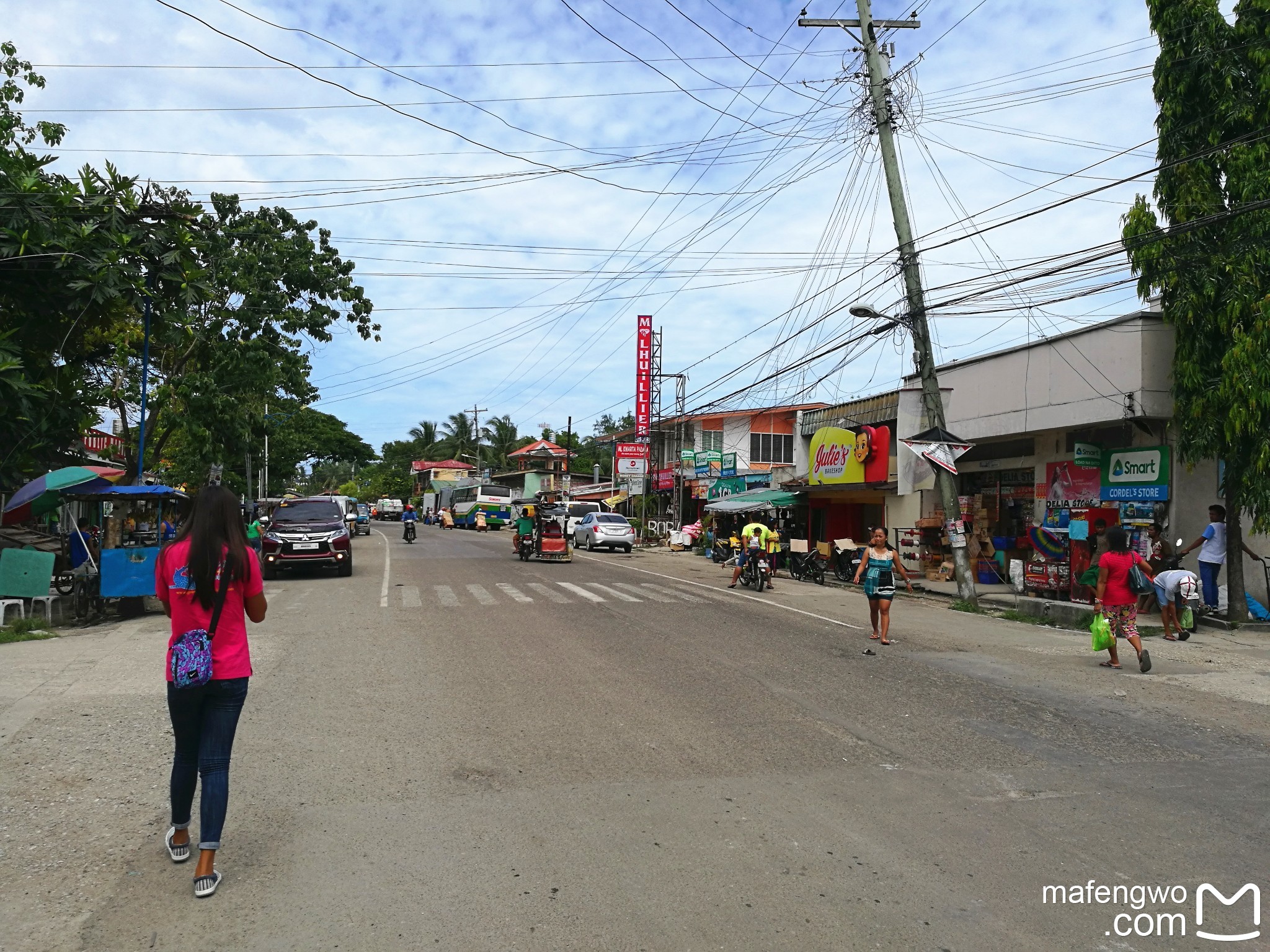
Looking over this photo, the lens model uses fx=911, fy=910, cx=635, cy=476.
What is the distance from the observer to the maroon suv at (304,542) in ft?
71.0

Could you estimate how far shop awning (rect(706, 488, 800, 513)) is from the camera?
29.0 meters

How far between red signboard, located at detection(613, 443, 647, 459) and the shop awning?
12.2 m

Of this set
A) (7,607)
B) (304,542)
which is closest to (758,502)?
(304,542)

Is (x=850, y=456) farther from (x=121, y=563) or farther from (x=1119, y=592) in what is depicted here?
(x=121, y=563)

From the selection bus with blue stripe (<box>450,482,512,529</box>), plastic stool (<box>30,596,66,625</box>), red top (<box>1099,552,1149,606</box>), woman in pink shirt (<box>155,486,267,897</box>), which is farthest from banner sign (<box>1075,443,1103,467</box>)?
Result: bus with blue stripe (<box>450,482,512,529</box>)

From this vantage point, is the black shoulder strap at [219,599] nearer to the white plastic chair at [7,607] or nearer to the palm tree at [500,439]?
the white plastic chair at [7,607]

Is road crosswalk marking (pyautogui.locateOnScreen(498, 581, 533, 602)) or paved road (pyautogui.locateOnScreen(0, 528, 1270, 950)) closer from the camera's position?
paved road (pyautogui.locateOnScreen(0, 528, 1270, 950))

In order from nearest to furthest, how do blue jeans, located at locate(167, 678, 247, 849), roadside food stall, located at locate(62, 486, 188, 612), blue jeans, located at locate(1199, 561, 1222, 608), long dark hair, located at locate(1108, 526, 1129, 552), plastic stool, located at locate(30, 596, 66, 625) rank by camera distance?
blue jeans, located at locate(167, 678, 247, 849), long dark hair, located at locate(1108, 526, 1129, 552), plastic stool, located at locate(30, 596, 66, 625), roadside food stall, located at locate(62, 486, 188, 612), blue jeans, located at locate(1199, 561, 1222, 608)

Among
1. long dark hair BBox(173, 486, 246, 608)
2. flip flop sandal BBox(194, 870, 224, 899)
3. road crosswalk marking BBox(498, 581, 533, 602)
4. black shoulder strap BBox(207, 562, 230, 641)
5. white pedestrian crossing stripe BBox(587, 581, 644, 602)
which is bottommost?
white pedestrian crossing stripe BBox(587, 581, 644, 602)

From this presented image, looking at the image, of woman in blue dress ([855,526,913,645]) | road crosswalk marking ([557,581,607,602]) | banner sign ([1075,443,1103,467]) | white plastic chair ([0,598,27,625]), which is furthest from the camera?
banner sign ([1075,443,1103,467])

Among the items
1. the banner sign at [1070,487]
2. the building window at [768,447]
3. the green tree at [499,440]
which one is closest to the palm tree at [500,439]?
the green tree at [499,440]

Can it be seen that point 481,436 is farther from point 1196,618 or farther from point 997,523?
point 1196,618

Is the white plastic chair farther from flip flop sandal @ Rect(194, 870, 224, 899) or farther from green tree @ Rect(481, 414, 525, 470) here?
green tree @ Rect(481, 414, 525, 470)
